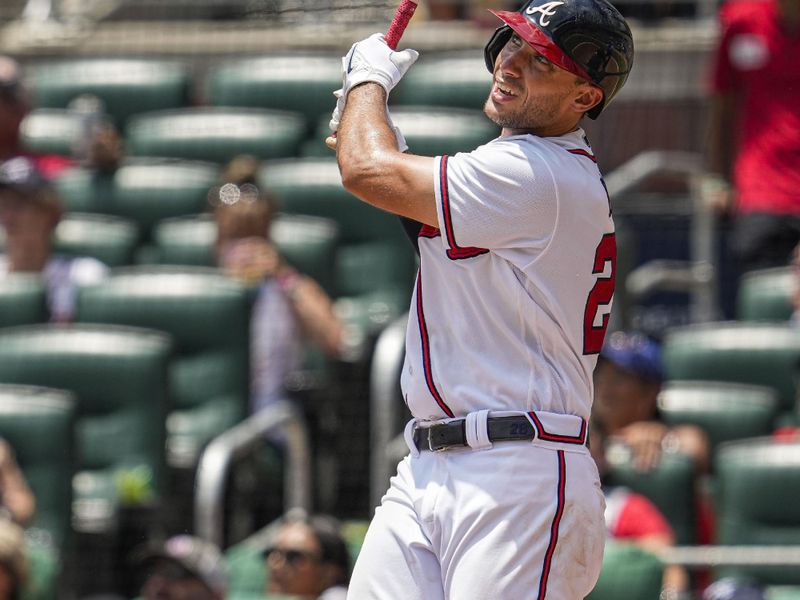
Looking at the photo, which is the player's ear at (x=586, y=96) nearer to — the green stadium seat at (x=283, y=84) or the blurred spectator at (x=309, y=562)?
the blurred spectator at (x=309, y=562)

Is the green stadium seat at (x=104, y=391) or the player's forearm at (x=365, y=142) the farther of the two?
the green stadium seat at (x=104, y=391)

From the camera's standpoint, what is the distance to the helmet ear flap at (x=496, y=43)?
276cm

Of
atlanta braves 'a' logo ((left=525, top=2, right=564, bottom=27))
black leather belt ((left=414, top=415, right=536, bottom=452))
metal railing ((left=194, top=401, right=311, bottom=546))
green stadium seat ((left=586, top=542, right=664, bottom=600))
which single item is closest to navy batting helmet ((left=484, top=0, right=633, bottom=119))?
atlanta braves 'a' logo ((left=525, top=2, right=564, bottom=27))

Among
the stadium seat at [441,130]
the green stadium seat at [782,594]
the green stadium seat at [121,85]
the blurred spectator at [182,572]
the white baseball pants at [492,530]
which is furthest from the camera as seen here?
the green stadium seat at [121,85]

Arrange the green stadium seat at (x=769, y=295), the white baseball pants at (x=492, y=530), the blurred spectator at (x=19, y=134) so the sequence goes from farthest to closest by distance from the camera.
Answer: the blurred spectator at (x=19, y=134) < the green stadium seat at (x=769, y=295) < the white baseball pants at (x=492, y=530)

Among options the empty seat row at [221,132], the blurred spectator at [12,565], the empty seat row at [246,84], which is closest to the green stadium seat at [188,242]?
the empty seat row at [221,132]

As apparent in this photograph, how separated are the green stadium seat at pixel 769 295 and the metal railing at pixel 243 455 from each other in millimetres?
1668

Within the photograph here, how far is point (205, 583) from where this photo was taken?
170 inches

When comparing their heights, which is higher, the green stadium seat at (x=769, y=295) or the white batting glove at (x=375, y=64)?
the white batting glove at (x=375, y=64)

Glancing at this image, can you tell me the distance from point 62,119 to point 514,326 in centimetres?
497

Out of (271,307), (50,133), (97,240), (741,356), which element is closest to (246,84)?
(50,133)

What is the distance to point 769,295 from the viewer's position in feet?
18.5

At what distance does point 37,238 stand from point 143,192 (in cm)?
71

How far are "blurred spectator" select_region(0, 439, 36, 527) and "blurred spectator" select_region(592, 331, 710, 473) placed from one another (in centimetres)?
172
